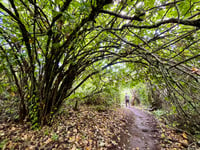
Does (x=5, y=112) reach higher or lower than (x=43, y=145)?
higher

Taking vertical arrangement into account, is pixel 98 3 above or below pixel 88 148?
above

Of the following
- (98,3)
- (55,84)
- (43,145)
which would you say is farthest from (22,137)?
(98,3)

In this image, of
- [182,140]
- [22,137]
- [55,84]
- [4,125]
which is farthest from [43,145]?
[182,140]

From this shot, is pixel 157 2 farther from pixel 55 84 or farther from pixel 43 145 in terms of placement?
pixel 43 145

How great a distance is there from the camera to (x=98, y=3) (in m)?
1.43

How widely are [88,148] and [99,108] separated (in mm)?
2580

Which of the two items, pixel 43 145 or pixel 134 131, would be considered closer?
pixel 43 145

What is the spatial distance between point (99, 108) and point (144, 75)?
2784mm

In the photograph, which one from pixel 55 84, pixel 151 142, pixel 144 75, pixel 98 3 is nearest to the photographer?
pixel 98 3

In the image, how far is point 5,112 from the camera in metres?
2.59

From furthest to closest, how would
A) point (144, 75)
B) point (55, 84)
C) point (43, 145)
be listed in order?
point (144, 75) → point (55, 84) → point (43, 145)

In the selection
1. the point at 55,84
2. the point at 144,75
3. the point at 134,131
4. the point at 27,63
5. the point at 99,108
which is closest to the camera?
the point at 27,63

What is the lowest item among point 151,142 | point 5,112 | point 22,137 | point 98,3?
point 151,142

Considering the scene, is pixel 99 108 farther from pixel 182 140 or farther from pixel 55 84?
pixel 182 140
